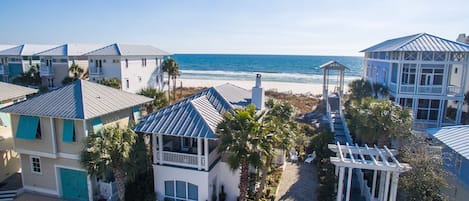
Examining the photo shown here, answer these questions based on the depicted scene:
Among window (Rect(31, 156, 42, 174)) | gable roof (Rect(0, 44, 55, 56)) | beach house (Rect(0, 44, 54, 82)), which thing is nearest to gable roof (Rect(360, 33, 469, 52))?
window (Rect(31, 156, 42, 174))

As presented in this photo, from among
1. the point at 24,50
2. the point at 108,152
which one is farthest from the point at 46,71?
the point at 108,152

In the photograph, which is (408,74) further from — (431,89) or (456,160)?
(456,160)

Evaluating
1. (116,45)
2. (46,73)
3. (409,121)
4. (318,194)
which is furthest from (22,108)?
(46,73)

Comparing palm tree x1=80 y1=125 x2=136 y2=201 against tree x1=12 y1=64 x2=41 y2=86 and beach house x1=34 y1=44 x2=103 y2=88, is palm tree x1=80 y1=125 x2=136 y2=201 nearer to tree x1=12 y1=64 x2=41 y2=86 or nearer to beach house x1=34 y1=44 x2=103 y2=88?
beach house x1=34 y1=44 x2=103 y2=88

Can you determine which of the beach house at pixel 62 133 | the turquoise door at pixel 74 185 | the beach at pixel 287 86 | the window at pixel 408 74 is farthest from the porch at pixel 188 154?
the beach at pixel 287 86

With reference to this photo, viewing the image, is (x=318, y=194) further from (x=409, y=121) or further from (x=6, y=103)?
(x=6, y=103)
